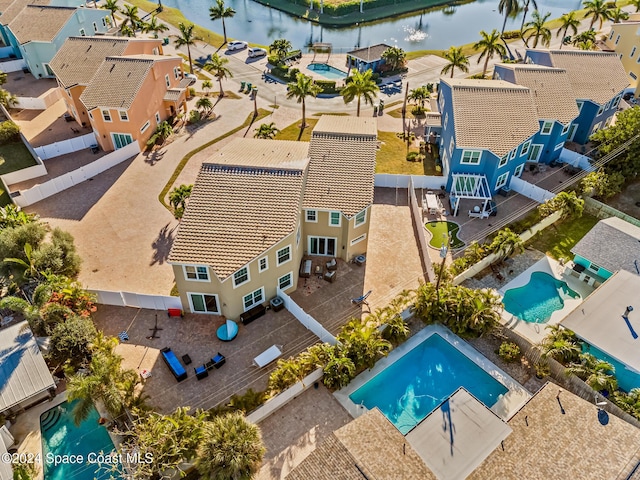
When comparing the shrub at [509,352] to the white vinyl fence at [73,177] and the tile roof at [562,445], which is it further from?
the white vinyl fence at [73,177]

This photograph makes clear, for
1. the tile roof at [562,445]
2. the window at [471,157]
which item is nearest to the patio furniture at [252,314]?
the tile roof at [562,445]

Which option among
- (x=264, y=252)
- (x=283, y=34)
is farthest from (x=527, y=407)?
(x=283, y=34)

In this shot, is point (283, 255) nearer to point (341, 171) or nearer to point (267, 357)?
point (267, 357)

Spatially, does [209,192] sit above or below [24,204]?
above

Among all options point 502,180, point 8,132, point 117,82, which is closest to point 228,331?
point 502,180

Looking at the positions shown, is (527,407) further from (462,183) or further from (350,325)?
(462,183)

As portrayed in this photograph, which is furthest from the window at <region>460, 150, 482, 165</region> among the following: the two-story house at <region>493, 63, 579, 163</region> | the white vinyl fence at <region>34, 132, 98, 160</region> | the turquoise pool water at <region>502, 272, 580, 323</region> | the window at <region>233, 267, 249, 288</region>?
the white vinyl fence at <region>34, 132, 98, 160</region>
